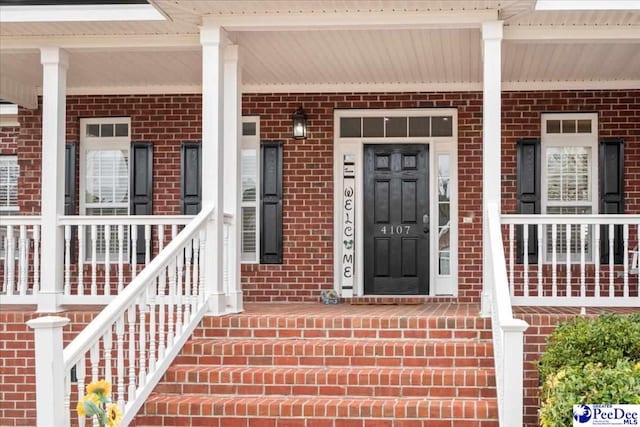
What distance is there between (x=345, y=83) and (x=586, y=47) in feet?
10.2

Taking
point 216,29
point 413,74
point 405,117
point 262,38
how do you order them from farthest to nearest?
point 405,117
point 413,74
point 262,38
point 216,29

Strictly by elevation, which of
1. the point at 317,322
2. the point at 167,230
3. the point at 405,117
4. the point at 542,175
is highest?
the point at 405,117

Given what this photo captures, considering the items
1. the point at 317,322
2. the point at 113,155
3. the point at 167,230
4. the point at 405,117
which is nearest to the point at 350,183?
the point at 405,117

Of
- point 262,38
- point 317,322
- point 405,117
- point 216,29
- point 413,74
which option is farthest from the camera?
point 405,117

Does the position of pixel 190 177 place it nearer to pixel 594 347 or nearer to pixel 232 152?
pixel 232 152

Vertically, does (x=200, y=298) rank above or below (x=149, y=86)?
below

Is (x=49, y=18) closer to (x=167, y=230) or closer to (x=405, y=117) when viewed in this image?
(x=167, y=230)

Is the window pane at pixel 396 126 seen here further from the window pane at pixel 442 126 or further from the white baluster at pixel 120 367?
the white baluster at pixel 120 367

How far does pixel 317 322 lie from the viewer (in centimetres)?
788

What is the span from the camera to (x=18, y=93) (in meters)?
11.5

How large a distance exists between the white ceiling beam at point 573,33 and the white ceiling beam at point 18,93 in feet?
20.4

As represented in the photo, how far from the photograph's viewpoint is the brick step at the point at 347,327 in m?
7.70

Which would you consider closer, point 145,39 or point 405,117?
point 145,39

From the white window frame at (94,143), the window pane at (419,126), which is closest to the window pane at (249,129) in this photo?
the white window frame at (94,143)
